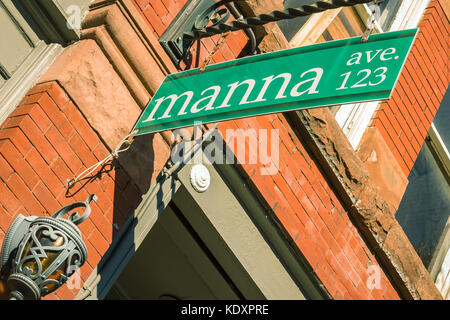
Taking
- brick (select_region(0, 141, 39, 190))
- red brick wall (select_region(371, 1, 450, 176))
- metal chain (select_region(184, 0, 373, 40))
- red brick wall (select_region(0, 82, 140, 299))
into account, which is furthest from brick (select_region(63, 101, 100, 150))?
red brick wall (select_region(371, 1, 450, 176))

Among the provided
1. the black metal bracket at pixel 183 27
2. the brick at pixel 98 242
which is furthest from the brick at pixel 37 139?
the black metal bracket at pixel 183 27

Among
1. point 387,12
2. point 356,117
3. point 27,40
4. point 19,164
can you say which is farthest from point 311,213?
point 387,12

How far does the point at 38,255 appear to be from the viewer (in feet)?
9.60

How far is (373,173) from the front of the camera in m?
5.53

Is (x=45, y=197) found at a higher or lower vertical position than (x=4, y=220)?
higher

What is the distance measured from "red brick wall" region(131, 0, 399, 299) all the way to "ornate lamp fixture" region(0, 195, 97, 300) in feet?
5.43

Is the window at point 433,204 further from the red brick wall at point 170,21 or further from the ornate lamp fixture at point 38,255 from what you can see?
the ornate lamp fixture at point 38,255

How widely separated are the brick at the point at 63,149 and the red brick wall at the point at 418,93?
2.99m

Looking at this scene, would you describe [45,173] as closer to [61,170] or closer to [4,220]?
[61,170]

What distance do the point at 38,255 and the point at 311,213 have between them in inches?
97.1

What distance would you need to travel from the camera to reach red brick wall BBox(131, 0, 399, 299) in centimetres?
457

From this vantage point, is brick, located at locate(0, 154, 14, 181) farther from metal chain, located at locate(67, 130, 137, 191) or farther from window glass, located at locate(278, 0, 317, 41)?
window glass, located at locate(278, 0, 317, 41)

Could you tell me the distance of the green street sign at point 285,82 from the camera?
9.52 feet

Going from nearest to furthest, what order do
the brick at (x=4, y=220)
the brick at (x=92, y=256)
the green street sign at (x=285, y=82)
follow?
the green street sign at (x=285, y=82)
the brick at (x=4, y=220)
the brick at (x=92, y=256)
